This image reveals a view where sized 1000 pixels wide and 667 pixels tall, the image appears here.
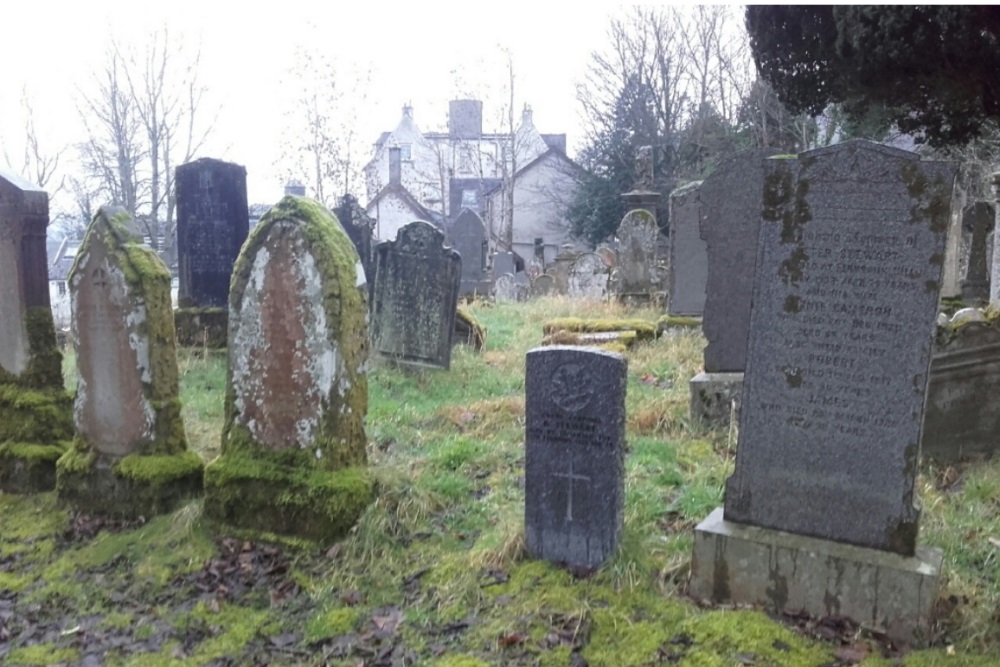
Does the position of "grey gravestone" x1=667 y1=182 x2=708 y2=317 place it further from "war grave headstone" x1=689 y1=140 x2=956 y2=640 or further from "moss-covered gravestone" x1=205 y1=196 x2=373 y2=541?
"war grave headstone" x1=689 y1=140 x2=956 y2=640

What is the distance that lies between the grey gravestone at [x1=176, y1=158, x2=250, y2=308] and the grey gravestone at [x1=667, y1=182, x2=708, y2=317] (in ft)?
18.9

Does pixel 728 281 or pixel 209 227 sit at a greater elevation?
pixel 209 227

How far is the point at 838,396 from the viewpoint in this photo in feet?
12.4

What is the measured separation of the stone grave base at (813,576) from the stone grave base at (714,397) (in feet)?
8.51

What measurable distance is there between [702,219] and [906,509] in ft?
12.2

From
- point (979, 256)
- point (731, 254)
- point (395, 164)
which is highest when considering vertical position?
point (395, 164)

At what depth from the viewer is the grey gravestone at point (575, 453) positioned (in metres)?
4.27

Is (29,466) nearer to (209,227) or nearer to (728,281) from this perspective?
(209,227)

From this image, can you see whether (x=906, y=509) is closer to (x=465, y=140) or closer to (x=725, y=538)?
(x=725, y=538)

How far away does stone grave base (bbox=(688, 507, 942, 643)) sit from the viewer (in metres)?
3.55

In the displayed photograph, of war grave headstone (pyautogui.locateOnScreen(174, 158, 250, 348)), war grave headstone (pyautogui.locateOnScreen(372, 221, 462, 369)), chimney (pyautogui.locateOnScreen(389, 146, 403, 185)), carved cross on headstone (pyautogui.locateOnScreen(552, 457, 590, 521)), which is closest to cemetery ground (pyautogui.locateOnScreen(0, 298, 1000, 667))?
carved cross on headstone (pyautogui.locateOnScreen(552, 457, 590, 521))

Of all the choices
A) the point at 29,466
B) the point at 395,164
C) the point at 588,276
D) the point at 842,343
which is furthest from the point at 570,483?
the point at 395,164

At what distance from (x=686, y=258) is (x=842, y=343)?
7161mm

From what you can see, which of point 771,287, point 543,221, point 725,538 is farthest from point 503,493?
point 543,221
